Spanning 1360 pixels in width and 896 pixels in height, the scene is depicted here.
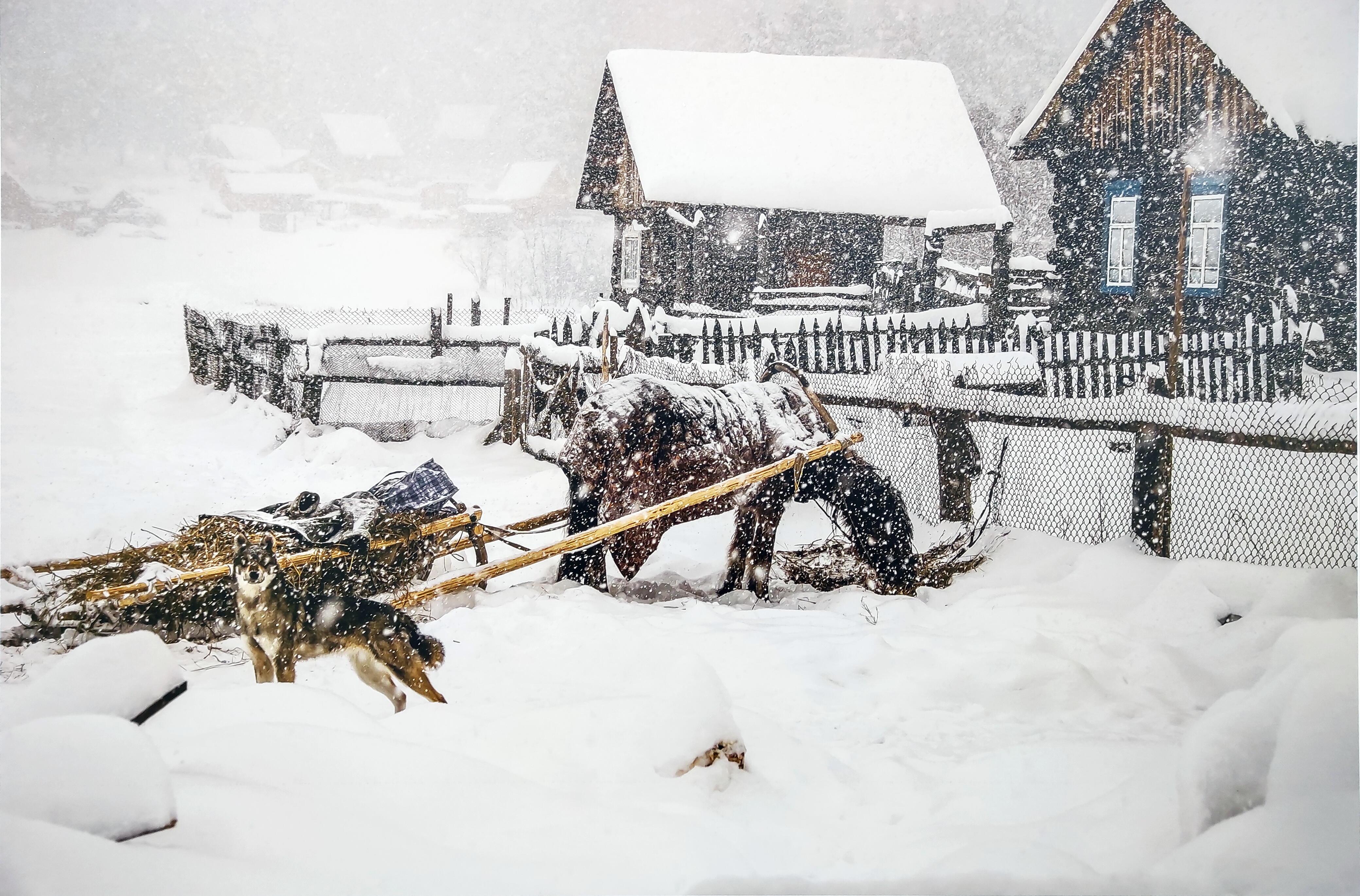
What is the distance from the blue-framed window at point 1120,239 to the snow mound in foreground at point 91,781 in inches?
266

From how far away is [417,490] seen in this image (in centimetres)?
264

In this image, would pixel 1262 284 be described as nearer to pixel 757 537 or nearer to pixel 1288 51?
pixel 1288 51

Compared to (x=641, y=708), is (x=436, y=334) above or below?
above

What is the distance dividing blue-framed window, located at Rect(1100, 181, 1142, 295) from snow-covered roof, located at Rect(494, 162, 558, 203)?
5041 mm

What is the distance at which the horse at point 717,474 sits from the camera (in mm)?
2865

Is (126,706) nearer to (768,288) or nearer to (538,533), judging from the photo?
(538,533)

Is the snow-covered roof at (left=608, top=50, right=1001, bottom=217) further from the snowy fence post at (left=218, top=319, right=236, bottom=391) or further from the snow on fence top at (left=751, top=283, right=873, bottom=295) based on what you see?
the snow on fence top at (left=751, top=283, right=873, bottom=295)

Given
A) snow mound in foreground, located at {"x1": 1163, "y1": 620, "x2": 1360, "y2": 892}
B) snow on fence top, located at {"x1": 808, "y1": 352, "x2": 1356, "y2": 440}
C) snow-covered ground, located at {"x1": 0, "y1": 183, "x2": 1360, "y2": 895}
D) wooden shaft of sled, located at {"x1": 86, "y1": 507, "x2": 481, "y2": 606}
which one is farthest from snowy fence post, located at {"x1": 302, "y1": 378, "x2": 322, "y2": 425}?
snow mound in foreground, located at {"x1": 1163, "y1": 620, "x2": 1360, "y2": 892}

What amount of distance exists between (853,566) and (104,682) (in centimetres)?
256

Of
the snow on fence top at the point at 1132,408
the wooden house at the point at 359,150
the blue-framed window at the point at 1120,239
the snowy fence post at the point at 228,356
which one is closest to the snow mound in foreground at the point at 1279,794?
the snow on fence top at the point at 1132,408

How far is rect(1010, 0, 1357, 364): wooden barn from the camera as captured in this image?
9.30ft

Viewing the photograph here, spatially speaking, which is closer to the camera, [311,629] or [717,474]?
[311,629]

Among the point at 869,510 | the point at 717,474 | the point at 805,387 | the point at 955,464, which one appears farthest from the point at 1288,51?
the point at 717,474

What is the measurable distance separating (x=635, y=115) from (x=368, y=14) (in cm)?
153
